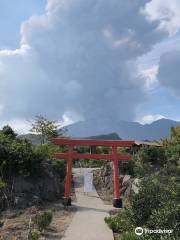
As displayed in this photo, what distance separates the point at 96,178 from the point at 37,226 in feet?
40.6

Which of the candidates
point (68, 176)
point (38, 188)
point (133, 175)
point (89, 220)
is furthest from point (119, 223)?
point (133, 175)

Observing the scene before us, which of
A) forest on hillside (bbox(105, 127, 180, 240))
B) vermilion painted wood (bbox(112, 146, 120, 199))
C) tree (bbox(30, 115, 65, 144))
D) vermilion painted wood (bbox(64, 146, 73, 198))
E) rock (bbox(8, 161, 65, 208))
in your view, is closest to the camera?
forest on hillside (bbox(105, 127, 180, 240))

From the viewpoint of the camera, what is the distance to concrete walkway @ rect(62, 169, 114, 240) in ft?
41.0

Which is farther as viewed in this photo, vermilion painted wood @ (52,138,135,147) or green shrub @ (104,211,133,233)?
vermilion painted wood @ (52,138,135,147)

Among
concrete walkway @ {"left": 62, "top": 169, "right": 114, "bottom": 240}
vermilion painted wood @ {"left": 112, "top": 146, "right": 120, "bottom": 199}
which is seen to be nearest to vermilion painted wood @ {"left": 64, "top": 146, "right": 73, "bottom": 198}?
concrete walkway @ {"left": 62, "top": 169, "right": 114, "bottom": 240}

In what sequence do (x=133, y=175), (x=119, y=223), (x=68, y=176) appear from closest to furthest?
(x=119, y=223) → (x=68, y=176) → (x=133, y=175)

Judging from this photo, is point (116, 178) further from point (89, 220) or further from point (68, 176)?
point (89, 220)

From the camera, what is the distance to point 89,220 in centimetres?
1526

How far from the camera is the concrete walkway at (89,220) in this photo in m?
12.5

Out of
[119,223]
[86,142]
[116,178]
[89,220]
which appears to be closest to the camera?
[119,223]

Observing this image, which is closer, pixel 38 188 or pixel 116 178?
pixel 38 188

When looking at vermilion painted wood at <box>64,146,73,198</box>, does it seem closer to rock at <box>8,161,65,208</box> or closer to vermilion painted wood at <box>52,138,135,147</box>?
vermilion painted wood at <box>52,138,135,147</box>

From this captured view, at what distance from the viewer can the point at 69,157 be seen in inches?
789

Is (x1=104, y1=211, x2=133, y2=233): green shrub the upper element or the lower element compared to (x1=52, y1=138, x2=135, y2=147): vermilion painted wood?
lower
